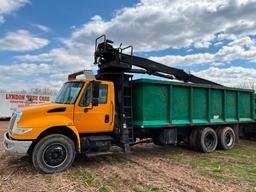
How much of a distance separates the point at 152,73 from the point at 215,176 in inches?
177

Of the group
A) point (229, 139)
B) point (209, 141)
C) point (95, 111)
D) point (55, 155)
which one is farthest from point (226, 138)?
point (55, 155)

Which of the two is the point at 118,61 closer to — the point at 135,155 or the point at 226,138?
the point at 135,155

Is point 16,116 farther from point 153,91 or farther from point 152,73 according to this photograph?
point 152,73

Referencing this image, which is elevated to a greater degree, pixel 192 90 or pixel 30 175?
pixel 192 90

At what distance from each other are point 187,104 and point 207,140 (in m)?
1.96

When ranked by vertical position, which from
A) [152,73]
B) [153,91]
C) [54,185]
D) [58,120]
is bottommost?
[54,185]

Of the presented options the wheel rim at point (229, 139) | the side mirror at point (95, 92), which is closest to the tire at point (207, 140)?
the wheel rim at point (229, 139)

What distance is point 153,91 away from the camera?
8.70m

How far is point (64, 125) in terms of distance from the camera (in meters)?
7.03

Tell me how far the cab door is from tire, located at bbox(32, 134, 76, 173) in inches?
23.1

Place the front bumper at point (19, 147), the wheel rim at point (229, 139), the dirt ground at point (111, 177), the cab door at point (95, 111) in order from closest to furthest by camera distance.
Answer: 1. the dirt ground at point (111, 177)
2. the front bumper at point (19, 147)
3. the cab door at point (95, 111)
4. the wheel rim at point (229, 139)

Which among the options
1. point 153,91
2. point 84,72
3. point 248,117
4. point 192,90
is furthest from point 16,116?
point 248,117

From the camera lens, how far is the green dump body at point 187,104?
8.62 meters

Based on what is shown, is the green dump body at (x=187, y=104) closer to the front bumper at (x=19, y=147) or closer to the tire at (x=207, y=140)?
the tire at (x=207, y=140)
